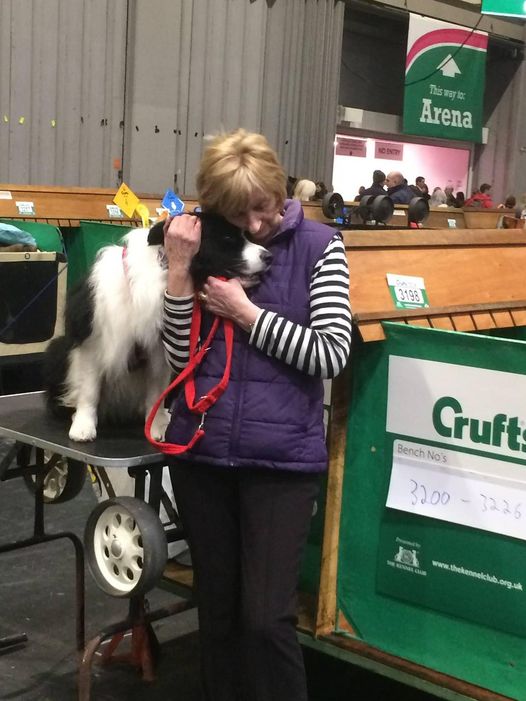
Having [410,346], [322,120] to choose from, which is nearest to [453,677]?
[410,346]

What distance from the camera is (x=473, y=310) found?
2.83 meters

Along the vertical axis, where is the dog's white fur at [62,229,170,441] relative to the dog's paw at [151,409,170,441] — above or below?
above

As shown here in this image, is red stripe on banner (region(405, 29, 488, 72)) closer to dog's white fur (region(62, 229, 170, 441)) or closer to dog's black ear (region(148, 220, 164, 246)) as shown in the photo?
dog's white fur (region(62, 229, 170, 441))

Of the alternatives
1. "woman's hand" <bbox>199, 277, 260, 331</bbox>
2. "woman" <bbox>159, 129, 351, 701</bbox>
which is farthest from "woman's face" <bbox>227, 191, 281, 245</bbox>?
"woman's hand" <bbox>199, 277, 260, 331</bbox>

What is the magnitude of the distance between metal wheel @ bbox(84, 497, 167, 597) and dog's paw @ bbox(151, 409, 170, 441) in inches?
12.2

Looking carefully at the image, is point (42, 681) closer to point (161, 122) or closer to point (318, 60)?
→ point (161, 122)

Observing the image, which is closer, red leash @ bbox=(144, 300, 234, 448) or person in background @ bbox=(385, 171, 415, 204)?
red leash @ bbox=(144, 300, 234, 448)

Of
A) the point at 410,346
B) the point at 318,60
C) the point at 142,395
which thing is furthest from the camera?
the point at 318,60

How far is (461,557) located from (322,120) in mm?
11569

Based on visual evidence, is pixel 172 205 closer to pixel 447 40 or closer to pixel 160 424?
pixel 160 424

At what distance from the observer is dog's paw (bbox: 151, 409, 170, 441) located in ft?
8.90

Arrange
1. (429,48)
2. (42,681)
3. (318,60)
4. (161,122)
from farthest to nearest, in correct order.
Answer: (429,48)
(318,60)
(161,122)
(42,681)

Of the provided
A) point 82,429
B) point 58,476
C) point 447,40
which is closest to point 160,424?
point 82,429

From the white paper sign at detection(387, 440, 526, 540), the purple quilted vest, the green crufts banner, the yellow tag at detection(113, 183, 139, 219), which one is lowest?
the white paper sign at detection(387, 440, 526, 540)
